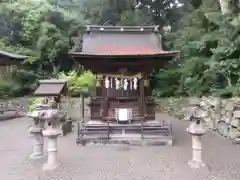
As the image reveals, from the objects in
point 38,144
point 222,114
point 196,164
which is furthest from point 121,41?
point 196,164

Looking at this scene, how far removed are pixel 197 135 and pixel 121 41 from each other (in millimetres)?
5248

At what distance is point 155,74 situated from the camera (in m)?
19.3

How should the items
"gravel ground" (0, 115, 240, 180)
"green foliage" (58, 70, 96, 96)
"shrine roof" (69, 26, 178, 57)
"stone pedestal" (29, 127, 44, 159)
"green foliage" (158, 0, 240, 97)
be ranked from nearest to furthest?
1. "gravel ground" (0, 115, 240, 180)
2. "stone pedestal" (29, 127, 44, 159)
3. "shrine roof" (69, 26, 178, 57)
4. "green foliage" (158, 0, 240, 97)
5. "green foliage" (58, 70, 96, 96)

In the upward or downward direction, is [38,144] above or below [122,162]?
above

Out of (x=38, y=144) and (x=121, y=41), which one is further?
(x=121, y=41)

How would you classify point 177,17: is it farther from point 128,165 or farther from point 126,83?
point 128,165

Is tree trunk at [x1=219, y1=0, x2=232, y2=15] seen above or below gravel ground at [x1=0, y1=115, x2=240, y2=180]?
above

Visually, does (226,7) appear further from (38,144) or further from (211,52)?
(38,144)

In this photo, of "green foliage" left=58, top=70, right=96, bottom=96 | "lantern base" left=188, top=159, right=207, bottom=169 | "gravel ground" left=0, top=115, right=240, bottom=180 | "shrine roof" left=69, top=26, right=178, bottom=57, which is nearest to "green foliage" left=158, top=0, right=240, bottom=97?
"shrine roof" left=69, top=26, right=178, bottom=57

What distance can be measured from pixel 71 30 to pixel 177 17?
780 centimetres

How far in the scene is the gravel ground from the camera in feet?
19.6

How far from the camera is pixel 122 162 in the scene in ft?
22.9

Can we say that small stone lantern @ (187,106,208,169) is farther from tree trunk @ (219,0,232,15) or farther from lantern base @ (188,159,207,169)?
tree trunk @ (219,0,232,15)

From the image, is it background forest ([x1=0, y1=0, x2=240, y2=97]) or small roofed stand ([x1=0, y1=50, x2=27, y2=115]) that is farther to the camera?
background forest ([x1=0, y1=0, x2=240, y2=97])
